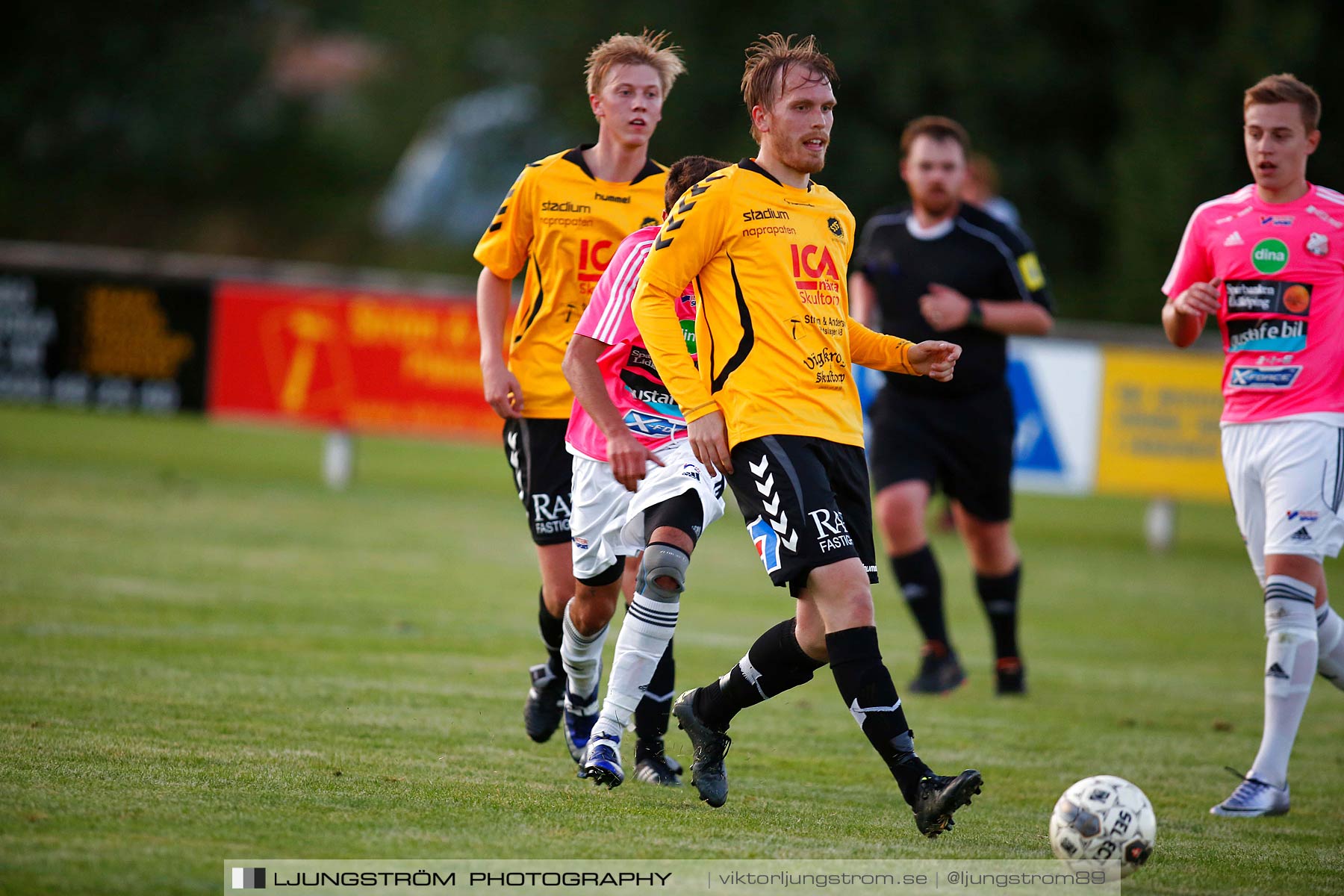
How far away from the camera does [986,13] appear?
27.2 metres

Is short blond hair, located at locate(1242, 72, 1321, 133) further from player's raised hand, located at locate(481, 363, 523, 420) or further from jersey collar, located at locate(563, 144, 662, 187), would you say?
player's raised hand, located at locate(481, 363, 523, 420)

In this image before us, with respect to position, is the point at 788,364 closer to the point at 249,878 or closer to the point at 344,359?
the point at 249,878

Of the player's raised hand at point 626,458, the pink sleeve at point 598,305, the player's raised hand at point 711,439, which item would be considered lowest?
the player's raised hand at point 626,458

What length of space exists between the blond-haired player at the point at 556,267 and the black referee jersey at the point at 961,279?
253 centimetres

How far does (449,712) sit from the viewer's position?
660cm

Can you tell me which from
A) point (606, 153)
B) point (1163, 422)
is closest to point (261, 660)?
point (606, 153)

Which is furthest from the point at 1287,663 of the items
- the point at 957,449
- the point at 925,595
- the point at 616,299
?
the point at 616,299

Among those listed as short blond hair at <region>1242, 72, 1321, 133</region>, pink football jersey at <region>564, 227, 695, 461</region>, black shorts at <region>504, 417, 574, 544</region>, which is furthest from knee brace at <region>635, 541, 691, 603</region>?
short blond hair at <region>1242, 72, 1321, 133</region>

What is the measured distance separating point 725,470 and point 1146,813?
1.63m

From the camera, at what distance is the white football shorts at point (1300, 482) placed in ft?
19.1

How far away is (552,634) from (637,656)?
0.99 meters

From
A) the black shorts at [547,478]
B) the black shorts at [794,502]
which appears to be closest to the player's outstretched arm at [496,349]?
the black shorts at [547,478]

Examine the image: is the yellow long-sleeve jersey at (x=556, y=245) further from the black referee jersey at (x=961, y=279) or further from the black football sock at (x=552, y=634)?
the black referee jersey at (x=961, y=279)

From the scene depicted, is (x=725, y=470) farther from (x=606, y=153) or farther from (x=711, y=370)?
(x=606, y=153)
